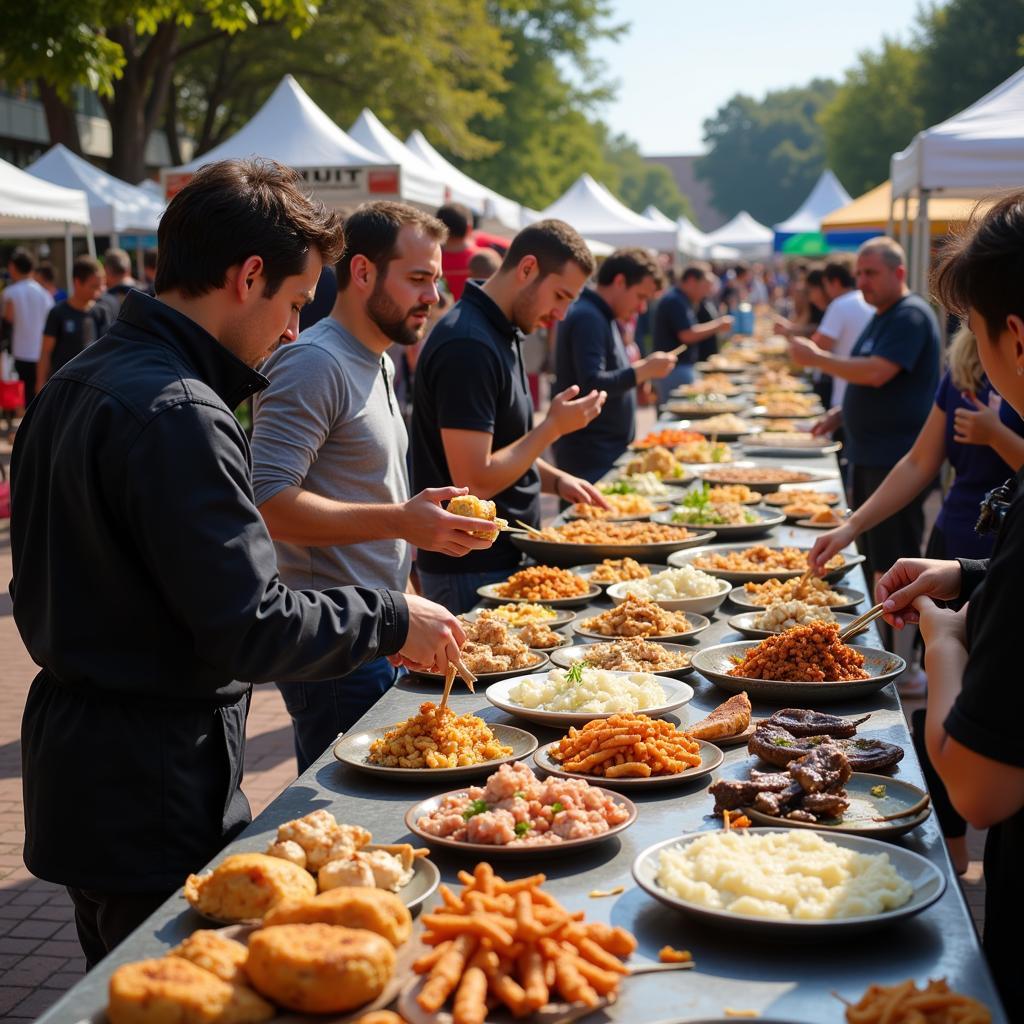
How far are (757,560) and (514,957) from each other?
3.23 metres

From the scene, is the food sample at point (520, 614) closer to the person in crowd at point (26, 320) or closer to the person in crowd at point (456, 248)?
the person in crowd at point (456, 248)

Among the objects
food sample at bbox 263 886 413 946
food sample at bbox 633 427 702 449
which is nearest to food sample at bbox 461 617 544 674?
food sample at bbox 263 886 413 946

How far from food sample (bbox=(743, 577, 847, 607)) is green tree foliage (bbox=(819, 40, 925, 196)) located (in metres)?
49.0

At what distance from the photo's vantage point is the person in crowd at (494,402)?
457cm

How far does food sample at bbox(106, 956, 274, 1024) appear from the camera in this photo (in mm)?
1703

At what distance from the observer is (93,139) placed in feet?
151

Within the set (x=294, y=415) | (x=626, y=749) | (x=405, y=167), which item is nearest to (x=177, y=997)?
(x=626, y=749)

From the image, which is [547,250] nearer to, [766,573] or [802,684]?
[766,573]

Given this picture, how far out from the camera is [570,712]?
3.04 meters

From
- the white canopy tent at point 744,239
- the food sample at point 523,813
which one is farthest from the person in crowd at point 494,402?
the white canopy tent at point 744,239

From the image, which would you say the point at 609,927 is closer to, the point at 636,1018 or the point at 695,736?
the point at 636,1018

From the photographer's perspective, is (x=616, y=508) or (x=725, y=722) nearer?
(x=725, y=722)

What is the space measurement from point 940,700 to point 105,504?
150 cm

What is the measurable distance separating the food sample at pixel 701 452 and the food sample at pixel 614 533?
248cm
